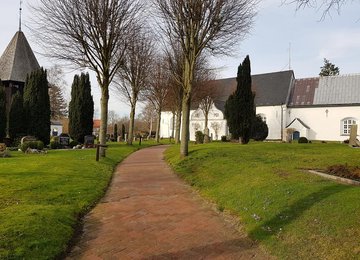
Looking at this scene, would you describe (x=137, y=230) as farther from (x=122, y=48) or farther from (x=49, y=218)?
(x=122, y=48)

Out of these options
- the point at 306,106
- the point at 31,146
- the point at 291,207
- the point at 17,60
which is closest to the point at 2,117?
the point at 31,146

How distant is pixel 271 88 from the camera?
56625mm

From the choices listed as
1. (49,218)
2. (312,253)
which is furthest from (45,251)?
(312,253)

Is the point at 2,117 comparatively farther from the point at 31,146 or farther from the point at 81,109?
the point at 31,146

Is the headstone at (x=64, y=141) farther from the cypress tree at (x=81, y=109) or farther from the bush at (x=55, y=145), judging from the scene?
the cypress tree at (x=81, y=109)

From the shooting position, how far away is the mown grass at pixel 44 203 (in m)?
5.32

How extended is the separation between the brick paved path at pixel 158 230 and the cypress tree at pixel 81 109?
85.6 ft

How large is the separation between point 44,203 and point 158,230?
3.13m

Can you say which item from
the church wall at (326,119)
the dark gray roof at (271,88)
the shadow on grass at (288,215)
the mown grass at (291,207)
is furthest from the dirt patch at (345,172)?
the dark gray roof at (271,88)

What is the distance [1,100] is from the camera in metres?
29.9

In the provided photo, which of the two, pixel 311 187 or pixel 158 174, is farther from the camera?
pixel 158 174

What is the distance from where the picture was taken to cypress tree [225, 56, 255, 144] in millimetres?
26578

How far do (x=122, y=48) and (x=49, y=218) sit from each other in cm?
1541

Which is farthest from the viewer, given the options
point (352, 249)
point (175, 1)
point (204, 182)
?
point (175, 1)
